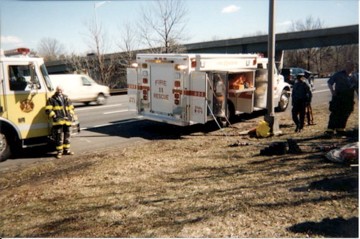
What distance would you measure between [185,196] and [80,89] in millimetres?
14744

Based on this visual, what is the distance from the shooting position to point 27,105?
27.7 feet

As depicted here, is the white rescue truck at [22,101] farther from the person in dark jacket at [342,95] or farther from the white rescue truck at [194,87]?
the person in dark jacket at [342,95]

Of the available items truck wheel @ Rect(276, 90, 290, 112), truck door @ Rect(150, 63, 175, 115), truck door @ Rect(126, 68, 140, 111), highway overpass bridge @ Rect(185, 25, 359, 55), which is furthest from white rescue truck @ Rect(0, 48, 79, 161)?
highway overpass bridge @ Rect(185, 25, 359, 55)

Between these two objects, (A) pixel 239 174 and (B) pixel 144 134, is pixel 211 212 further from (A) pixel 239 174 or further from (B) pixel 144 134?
(B) pixel 144 134

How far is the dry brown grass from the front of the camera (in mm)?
4359

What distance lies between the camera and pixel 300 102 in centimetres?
1020

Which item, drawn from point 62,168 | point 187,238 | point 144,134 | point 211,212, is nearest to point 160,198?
point 211,212

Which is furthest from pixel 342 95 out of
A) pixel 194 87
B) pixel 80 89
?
pixel 80 89

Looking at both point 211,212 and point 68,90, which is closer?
point 211,212

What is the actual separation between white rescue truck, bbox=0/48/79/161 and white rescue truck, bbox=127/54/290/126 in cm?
372

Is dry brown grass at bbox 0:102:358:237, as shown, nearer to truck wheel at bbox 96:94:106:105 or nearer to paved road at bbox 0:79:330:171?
paved road at bbox 0:79:330:171

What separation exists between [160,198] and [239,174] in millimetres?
1665

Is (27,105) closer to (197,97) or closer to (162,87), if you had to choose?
(162,87)

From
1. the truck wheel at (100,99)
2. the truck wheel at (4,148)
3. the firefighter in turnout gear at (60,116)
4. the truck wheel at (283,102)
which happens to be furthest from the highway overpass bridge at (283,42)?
the truck wheel at (4,148)
